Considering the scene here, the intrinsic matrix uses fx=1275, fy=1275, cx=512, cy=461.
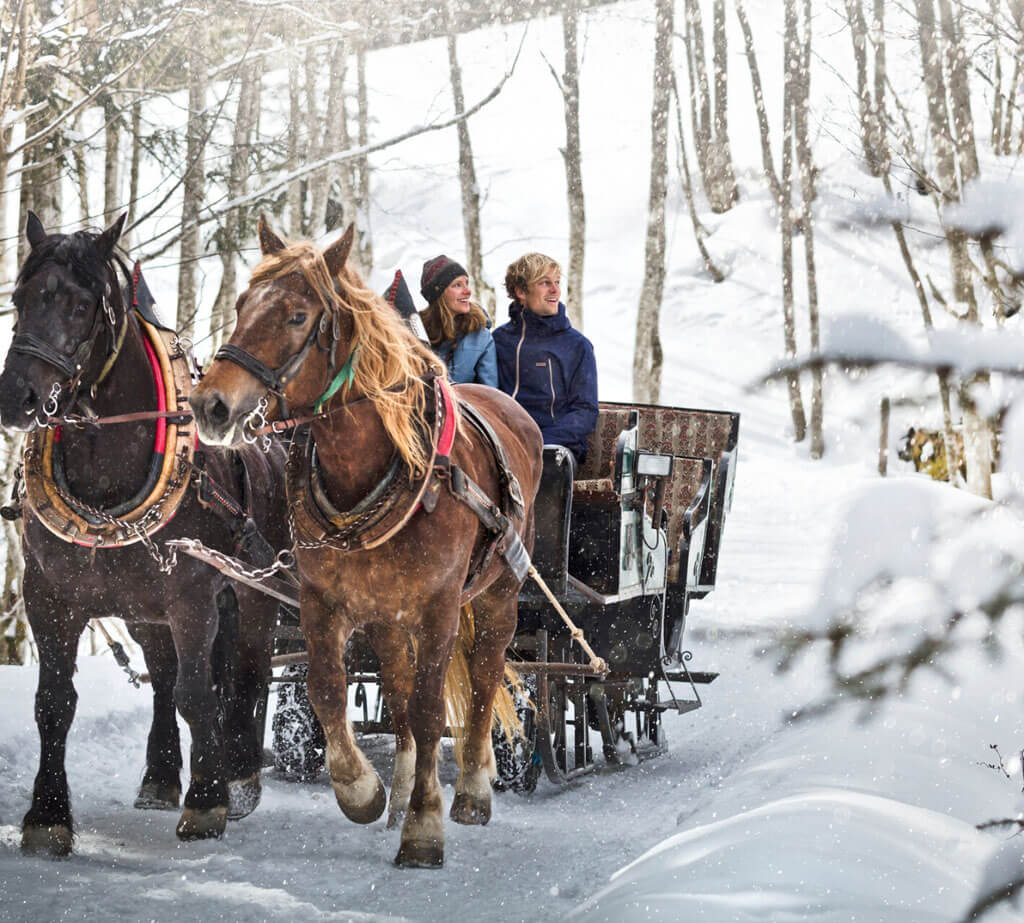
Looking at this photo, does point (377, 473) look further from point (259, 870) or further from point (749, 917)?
point (749, 917)

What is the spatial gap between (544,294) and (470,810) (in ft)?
7.43

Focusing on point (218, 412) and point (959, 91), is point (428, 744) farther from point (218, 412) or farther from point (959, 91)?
Answer: point (959, 91)

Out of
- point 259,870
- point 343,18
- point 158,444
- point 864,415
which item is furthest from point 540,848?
point 343,18

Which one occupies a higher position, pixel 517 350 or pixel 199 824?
pixel 517 350

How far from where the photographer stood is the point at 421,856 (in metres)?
3.91

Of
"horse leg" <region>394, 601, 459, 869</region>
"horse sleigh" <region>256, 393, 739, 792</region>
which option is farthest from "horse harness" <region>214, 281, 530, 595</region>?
"horse sleigh" <region>256, 393, 739, 792</region>

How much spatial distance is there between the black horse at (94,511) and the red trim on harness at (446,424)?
884 millimetres

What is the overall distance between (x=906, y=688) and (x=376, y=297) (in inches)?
98.0

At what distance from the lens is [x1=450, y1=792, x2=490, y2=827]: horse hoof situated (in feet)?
15.2

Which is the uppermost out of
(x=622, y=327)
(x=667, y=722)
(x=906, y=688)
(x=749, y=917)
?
(x=622, y=327)

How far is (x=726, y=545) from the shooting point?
51.4ft

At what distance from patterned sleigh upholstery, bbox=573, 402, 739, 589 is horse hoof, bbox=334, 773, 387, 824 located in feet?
7.65

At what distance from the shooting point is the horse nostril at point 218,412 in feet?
11.0

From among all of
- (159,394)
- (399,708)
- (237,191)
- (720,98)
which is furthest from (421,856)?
(720,98)
